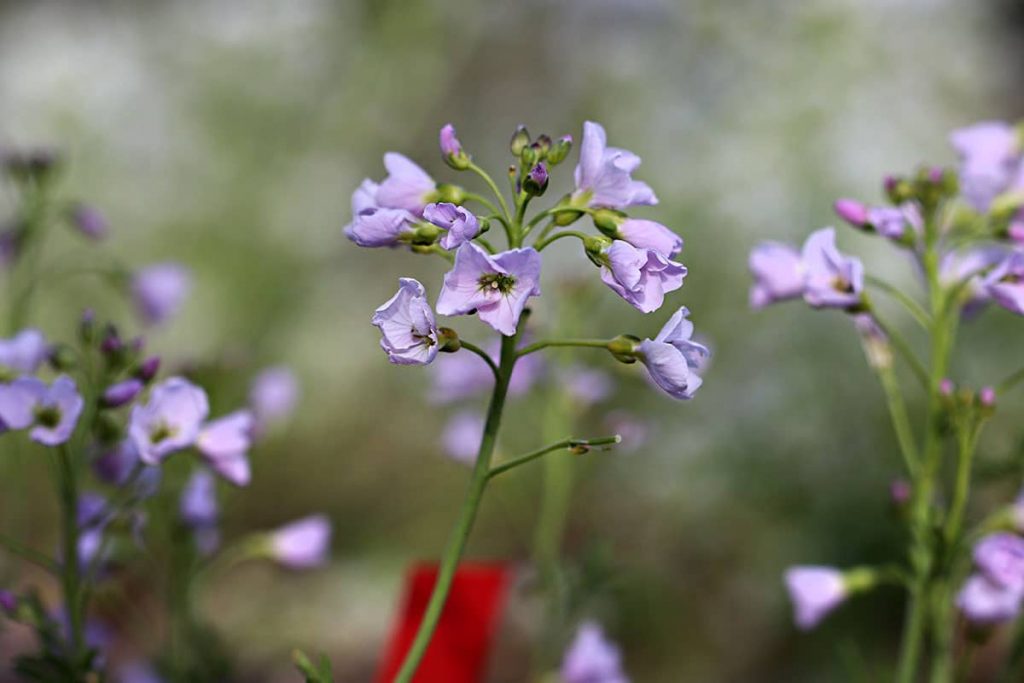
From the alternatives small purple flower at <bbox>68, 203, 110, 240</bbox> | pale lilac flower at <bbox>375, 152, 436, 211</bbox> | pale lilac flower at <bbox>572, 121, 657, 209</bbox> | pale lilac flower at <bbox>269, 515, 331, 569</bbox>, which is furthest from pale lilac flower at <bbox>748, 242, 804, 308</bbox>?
small purple flower at <bbox>68, 203, 110, 240</bbox>

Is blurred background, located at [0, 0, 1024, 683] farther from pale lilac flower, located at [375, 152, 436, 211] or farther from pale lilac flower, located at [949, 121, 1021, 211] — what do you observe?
pale lilac flower, located at [375, 152, 436, 211]

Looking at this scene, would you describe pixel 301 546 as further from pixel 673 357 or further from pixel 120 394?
pixel 673 357

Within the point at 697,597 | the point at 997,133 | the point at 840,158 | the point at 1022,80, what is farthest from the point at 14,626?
the point at 1022,80

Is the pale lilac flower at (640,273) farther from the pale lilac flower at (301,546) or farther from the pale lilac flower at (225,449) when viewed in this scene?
the pale lilac flower at (301,546)

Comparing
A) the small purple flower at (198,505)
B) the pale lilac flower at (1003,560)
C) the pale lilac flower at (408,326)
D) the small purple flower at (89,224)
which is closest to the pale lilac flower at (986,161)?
the pale lilac flower at (1003,560)

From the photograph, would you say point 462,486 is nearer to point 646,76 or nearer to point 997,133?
point 646,76
